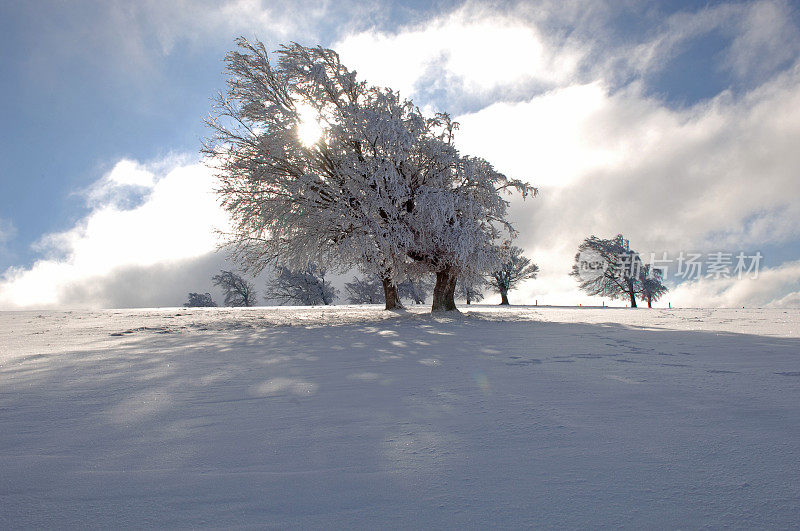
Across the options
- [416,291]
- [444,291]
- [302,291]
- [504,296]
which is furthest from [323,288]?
[444,291]

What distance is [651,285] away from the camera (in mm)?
35250

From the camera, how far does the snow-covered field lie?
55.9 inches

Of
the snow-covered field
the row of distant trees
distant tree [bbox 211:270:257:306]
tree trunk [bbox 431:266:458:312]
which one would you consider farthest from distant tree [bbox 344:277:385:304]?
the snow-covered field

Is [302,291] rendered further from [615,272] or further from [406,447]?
[406,447]

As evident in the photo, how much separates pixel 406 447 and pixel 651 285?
40900mm

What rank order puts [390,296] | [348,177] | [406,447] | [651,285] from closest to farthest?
[406,447], [348,177], [390,296], [651,285]

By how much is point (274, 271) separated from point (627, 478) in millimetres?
15608

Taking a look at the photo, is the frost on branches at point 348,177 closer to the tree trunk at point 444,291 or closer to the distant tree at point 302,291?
the tree trunk at point 444,291

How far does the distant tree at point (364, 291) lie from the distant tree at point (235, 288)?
10.2m

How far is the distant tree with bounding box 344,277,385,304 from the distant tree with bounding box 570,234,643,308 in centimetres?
1992

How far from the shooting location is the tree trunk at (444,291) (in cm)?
1486

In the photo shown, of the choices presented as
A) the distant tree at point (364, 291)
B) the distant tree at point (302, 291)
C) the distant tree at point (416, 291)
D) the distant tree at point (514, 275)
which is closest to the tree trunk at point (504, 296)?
the distant tree at point (514, 275)

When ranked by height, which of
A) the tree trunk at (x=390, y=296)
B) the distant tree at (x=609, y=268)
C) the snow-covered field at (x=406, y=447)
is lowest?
the snow-covered field at (x=406, y=447)

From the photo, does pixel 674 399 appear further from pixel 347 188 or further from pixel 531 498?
pixel 347 188
